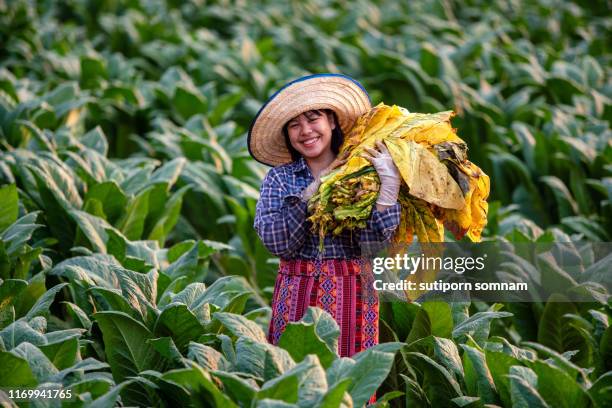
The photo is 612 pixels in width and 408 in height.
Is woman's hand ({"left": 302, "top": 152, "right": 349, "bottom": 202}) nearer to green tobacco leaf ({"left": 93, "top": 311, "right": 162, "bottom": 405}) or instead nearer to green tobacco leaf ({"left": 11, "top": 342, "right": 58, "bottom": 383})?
green tobacco leaf ({"left": 93, "top": 311, "right": 162, "bottom": 405})

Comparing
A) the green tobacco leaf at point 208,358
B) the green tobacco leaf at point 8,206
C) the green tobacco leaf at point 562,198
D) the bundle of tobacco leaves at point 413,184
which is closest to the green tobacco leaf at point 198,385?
the green tobacco leaf at point 208,358

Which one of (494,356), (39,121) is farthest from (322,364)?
(39,121)

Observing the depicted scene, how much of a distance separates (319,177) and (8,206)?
6.61 feet

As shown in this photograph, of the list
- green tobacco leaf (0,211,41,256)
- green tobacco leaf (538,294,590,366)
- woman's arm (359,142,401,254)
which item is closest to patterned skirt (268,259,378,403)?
woman's arm (359,142,401,254)

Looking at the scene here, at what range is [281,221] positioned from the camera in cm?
349

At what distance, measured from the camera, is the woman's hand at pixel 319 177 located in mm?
3514

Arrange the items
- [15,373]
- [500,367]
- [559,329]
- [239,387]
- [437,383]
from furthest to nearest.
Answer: [559,329] < [437,383] < [500,367] < [15,373] < [239,387]

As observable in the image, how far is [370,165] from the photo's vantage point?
3436 millimetres

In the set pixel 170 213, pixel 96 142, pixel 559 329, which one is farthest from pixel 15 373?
pixel 96 142

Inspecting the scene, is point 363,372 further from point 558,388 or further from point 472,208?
point 472,208

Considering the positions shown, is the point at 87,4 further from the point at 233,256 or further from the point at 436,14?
the point at 233,256

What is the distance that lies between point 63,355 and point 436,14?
9795 mm

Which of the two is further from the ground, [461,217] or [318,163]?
[318,163]

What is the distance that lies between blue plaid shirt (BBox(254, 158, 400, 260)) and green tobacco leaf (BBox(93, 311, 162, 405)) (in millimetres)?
606
